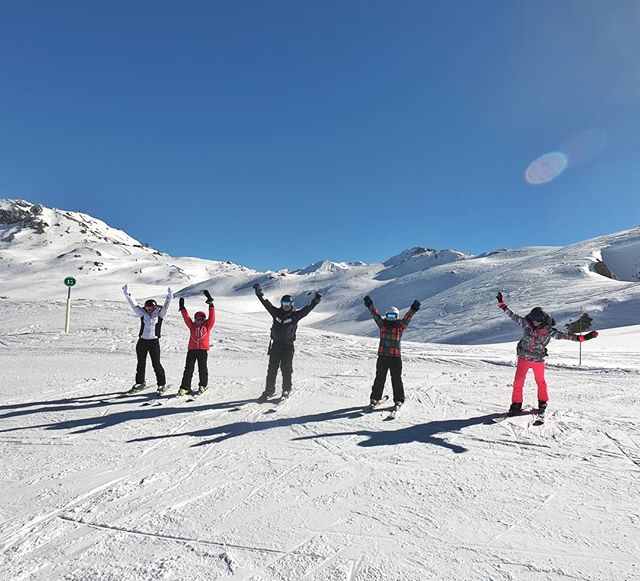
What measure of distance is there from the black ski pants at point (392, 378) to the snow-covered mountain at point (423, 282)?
911 inches

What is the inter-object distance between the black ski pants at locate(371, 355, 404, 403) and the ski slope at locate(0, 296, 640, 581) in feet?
1.43

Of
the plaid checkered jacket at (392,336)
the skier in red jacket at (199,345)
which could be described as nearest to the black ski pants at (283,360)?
Result: the skier in red jacket at (199,345)

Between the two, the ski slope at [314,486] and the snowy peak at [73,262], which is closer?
the ski slope at [314,486]

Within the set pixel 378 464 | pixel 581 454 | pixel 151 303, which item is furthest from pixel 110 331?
pixel 581 454

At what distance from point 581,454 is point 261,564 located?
402 centimetres

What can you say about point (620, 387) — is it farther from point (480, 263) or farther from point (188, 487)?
point (480, 263)

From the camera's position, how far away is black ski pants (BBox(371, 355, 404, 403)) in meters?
6.92

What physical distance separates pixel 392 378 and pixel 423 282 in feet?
219

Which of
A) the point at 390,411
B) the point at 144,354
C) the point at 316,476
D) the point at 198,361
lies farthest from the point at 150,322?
the point at 316,476

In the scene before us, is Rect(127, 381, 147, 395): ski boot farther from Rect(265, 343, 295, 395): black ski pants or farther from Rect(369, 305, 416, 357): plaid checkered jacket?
Rect(369, 305, 416, 357): plaid checkered jacket

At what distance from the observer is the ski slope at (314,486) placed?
2.86 meters

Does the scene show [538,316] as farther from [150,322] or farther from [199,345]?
[150,322]

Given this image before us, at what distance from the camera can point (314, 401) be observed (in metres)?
7.34

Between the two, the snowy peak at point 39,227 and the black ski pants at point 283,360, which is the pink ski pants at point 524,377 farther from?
the snowy peak at point 39,227
